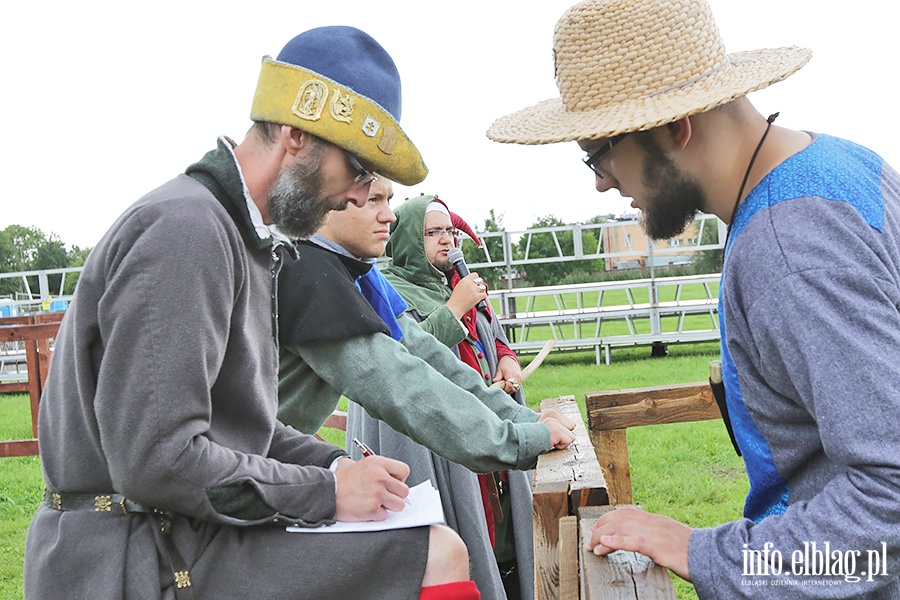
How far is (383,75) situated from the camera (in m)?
Result: 2.02

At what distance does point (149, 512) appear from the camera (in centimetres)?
153

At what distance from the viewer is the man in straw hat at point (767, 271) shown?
1.22 meters

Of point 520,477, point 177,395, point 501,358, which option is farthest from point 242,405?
point 501,358

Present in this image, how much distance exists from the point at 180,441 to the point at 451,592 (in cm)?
61

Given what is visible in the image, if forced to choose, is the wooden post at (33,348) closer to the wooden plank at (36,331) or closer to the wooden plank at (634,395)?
the wooden plank at (36,331)

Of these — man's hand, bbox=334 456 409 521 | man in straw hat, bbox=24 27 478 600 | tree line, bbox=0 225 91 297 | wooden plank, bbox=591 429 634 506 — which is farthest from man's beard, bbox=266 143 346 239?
tree line, bbox=0 225 91 297

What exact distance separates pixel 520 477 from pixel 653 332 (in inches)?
377

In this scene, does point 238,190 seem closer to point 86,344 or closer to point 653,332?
point 86,344

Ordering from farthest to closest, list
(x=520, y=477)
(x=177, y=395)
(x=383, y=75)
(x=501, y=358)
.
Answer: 1. (x=501, y=358)
2. (x=520, y=477)
3. (x=383, y=75)
4. (x=177, y=395)

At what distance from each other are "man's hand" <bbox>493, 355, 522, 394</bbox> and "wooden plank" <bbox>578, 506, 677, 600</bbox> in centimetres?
253

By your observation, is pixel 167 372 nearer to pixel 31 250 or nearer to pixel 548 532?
pixel 548 532

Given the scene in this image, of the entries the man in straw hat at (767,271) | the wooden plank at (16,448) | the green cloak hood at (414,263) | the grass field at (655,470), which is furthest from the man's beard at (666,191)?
the wooden plank at (16,448)

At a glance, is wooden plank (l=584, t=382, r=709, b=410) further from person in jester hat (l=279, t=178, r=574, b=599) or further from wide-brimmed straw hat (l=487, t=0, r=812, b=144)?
wide-brimmed straw hat (l=487, t=0, r=812, b=144)

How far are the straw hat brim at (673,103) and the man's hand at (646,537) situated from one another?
0.70 metres
